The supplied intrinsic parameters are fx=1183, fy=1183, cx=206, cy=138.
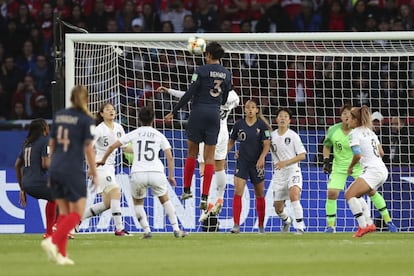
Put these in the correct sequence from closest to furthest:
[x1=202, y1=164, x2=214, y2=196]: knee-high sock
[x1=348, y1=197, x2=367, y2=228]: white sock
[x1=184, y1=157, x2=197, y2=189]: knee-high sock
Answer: [x1=184, y1=157, x2=197, y2=189]: knee-high sock → [x1=202, y1=164, x2=214, y2=196]: knee-high sock → [x1=348, y1=197, x2=367, y2=228]: white sock

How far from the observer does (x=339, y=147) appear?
750 inches

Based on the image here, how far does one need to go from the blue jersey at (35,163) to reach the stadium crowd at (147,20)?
8.13m

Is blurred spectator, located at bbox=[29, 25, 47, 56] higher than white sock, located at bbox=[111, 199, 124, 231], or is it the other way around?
blurred spectator, located at bbox=[29, 25, 47, 56]

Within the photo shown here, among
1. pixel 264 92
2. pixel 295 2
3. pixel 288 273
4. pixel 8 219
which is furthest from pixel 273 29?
pixel 288 273

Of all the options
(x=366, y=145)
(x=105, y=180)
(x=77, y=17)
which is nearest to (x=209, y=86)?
(x=105, y=180)

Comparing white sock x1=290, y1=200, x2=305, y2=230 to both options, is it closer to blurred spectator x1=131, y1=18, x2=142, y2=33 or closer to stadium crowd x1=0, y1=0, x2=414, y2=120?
stadium crowd x1=0, y1=0, x2=414, y2=120

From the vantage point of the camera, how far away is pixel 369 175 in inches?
686

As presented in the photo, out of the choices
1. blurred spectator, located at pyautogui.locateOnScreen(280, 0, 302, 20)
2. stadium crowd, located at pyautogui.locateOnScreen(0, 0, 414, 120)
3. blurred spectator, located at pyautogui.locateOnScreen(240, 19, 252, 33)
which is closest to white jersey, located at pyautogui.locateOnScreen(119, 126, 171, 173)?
stadium crowd, located at pyautogui.locateOnScreen(0, 0, 414, 120)

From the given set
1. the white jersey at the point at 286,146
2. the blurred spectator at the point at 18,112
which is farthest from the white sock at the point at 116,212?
the blurred spectator at the point at 18,112

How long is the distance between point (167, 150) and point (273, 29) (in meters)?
9.76

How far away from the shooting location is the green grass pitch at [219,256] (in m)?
11.3

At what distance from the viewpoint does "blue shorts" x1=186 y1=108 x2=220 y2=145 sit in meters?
16.8

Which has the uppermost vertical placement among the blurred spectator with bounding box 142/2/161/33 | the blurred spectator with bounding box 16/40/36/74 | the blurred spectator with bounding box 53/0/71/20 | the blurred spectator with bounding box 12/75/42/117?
the blurred spectator with bounding box 53/0/71/20

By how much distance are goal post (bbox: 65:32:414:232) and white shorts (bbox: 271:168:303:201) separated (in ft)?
5.49
